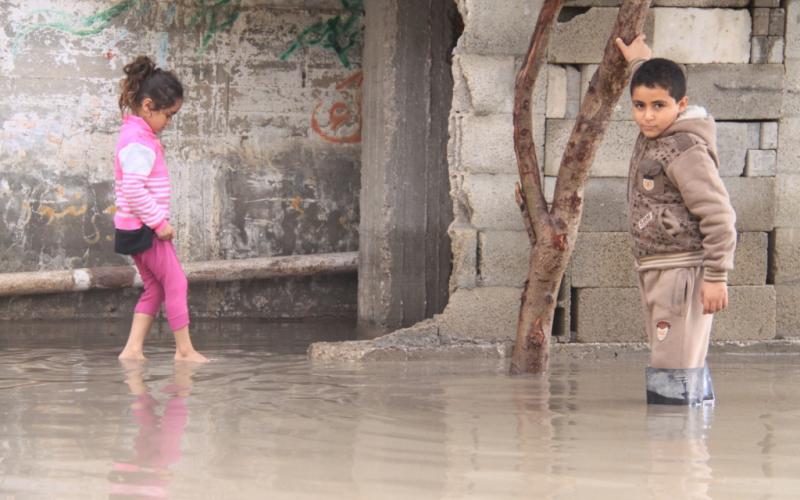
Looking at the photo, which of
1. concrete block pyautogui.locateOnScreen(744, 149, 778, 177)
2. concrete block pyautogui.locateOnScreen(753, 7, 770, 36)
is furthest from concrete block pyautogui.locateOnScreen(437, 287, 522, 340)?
concrete block pyautogui.locateOnScreen(753, 7, 770, 36)

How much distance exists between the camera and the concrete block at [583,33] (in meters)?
7.07

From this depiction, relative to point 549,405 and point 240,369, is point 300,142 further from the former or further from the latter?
point 549,405

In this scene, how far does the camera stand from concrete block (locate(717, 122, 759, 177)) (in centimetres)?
717

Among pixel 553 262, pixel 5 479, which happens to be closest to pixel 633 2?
pixel 553 262

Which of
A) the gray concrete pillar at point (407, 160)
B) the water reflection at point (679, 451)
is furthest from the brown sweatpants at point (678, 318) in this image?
the gray concrete pillar at point (407, 160)

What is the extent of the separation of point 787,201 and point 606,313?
1.17m

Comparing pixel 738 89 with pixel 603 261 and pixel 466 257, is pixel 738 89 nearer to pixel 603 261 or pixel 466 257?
pixel 603 261

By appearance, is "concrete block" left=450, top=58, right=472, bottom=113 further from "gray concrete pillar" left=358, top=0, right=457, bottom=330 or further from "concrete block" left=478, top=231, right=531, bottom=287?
"gray concrete pillar" left=358, top=0, right=457, bottom=330

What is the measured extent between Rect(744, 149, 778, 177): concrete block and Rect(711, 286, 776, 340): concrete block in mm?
623

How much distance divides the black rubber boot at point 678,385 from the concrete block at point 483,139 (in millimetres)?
2184

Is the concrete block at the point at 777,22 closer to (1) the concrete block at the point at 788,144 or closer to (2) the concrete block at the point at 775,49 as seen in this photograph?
(2) the concrete block at the point at 775,49

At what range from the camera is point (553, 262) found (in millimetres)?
6137

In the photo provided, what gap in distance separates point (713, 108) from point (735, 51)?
0.33 m

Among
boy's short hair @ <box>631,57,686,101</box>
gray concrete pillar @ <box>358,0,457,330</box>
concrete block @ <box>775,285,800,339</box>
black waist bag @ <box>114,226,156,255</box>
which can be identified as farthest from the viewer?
gray concrete pillar @ <box>358,0,457,330</box>
